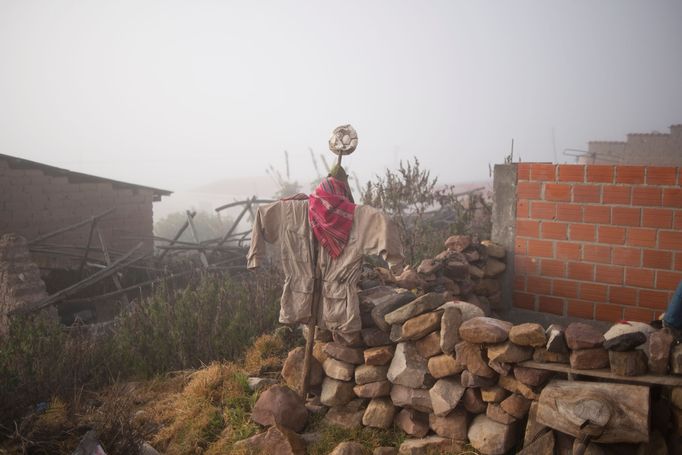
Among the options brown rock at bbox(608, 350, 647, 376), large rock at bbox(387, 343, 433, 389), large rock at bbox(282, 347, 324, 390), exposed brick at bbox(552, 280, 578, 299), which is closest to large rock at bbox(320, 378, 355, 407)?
large rock at bbox(282, 347, 324, 390)

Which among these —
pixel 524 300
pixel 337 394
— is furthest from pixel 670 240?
pixel 337 394

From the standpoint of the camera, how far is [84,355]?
4.68 m

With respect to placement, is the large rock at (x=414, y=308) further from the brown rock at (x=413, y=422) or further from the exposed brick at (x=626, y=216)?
the exposed brick at (x=626, y=216)

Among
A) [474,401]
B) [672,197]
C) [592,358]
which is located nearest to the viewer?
[592,358]

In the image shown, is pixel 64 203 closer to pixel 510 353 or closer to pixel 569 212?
pixel 569 212

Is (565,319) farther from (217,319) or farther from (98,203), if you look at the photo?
(98,203)

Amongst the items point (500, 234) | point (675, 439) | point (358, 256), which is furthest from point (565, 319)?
point (358, 256)

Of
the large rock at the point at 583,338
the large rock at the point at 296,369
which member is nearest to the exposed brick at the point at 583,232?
the large rock at the point at 583,338

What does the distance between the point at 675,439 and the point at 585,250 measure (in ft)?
6.22

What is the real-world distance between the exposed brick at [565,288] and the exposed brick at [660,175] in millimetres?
1042

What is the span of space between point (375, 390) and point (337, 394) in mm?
306

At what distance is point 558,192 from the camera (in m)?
4.14

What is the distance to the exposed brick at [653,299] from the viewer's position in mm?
3812

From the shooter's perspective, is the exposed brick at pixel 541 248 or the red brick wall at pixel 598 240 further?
the exposed brick at pixel 541 248
